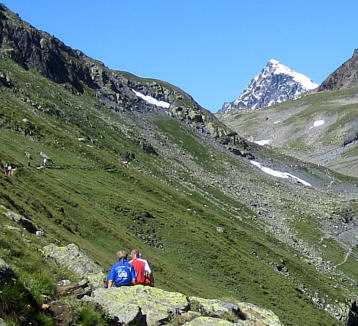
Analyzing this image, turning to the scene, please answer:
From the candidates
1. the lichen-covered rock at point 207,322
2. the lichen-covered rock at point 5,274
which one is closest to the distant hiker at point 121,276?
the lichen-covered rock at point 207,322

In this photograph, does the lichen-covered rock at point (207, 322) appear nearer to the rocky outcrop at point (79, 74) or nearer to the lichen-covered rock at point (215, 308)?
the lichen-covered rock at point (215, 308)

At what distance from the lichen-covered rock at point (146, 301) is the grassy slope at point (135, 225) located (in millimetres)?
3156

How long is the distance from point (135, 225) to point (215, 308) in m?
41.0

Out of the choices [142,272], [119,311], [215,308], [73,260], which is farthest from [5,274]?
[73,260]

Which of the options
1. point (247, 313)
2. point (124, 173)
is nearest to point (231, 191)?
point (124, 173)

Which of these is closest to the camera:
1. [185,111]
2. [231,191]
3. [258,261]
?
[258,261]

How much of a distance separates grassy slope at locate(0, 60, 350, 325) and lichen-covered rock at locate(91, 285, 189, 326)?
10.4ft

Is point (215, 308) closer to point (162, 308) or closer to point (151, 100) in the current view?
point (162, 308)

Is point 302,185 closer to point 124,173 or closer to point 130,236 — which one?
point 124,173

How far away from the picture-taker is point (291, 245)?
316ft

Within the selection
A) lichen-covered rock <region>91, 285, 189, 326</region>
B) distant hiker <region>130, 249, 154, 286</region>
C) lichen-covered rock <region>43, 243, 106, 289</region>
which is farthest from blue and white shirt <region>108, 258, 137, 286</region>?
lichen-covered rock <region>43, 243, 106, 289</region>

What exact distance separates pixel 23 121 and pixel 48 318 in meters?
74.0

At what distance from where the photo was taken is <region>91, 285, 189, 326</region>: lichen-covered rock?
13.5 m

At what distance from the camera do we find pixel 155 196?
247 ft
